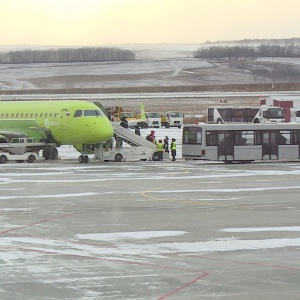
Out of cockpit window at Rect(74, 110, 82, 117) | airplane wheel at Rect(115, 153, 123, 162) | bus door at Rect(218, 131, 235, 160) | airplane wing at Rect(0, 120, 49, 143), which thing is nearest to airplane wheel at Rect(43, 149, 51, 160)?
airplane wing at Rect(0, 120, 49, 143)

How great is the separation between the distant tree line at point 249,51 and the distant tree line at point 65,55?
16374mm

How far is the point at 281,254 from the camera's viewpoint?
754 inches

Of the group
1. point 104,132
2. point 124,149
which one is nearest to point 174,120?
point 124,149

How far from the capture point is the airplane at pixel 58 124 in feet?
161

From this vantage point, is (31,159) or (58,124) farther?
(58,124)

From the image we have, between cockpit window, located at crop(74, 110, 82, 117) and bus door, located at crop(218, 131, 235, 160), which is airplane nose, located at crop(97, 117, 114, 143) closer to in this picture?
cockpit window, located at crop(74, 110, 82, 117)

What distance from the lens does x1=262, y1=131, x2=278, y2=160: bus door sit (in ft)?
163

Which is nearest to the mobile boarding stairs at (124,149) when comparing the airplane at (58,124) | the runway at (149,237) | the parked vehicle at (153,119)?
the airplane at (58,124)

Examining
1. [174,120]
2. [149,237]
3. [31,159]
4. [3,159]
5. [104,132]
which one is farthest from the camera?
[174,120]

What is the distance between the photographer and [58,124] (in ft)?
165

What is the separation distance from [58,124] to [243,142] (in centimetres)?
1016

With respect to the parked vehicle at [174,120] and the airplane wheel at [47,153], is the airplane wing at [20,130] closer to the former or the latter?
the airplane wheel at [47,153]

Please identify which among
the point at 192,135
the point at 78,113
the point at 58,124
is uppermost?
the point at 78,113

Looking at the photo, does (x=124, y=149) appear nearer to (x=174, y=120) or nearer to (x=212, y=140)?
(x=212, y=140)
